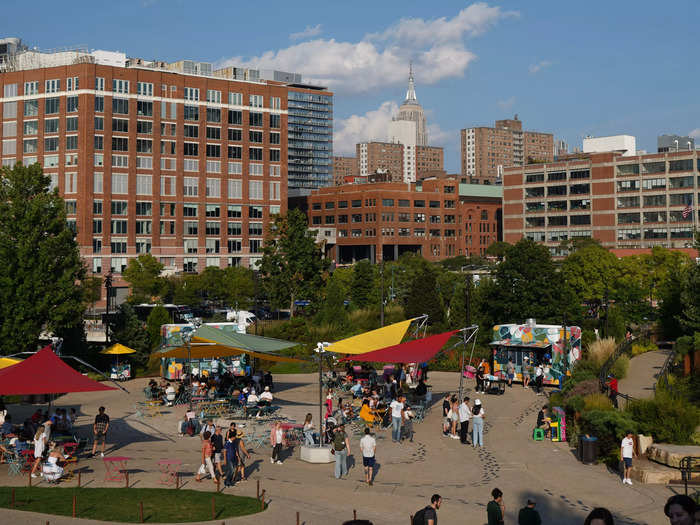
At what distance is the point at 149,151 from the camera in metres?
108

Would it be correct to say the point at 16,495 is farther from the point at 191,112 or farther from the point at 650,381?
the point at 191,112

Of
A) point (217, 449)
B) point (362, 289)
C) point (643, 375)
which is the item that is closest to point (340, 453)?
point (217, 449)

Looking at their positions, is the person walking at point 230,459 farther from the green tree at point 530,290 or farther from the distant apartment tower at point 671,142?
the distant apartment tower at point 671,142

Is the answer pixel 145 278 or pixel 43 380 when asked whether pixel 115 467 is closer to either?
pixel 43 380

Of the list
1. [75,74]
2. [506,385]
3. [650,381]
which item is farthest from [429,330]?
[75,74]

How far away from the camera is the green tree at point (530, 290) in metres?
48.2

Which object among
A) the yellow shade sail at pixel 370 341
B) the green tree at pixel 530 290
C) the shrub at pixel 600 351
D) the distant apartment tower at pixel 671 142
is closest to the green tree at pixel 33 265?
the yellow shade sail at pixel 370 341

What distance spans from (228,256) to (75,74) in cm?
3204

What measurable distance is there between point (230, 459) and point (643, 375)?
26.1 metres

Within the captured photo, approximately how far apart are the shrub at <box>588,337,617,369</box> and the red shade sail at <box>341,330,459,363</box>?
9.16 metres

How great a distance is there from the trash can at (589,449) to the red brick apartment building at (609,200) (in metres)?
99.0

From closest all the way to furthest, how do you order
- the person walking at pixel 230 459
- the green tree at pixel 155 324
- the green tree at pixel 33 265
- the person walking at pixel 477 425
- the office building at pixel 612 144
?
the person walking at pixel 230 459, the person walking at pixel 477 425, the green tree at pixel 33 265, the green tree at pixel 155 324, the office building at pixel 612 144

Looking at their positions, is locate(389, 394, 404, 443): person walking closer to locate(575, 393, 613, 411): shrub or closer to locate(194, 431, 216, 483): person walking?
locate(575, 393, 613, 411): shrub

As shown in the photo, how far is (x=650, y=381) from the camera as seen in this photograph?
38.2 meters
